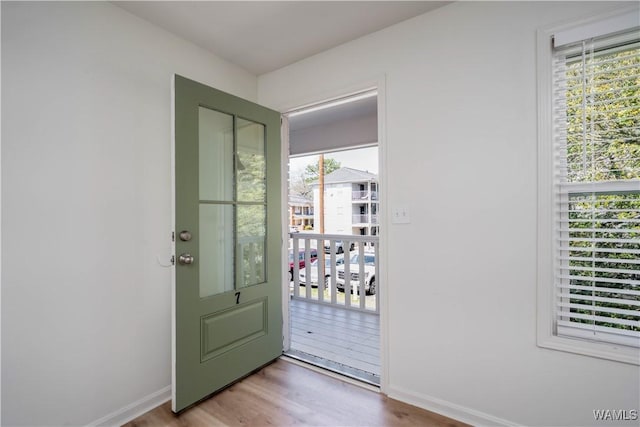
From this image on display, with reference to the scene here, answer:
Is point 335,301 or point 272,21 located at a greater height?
point 272,21

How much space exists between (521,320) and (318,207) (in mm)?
3775

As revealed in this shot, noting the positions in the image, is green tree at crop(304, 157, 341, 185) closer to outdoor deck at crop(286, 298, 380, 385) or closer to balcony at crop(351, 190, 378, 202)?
balcony at crop(351, 190, 378, 202)

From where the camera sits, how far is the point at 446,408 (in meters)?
1.84

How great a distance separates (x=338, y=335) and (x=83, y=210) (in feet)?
7.84

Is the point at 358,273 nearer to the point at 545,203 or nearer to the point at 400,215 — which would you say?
the point at 400,215

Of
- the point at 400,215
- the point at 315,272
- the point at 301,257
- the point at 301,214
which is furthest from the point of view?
the point at 301,214

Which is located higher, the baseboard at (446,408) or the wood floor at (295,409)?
the baseboard at (446,408)

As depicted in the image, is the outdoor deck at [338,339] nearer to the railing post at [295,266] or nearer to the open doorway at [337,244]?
the open doorway at [337,244]

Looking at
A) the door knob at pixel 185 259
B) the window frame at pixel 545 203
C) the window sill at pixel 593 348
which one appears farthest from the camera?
the door knob at pixel 185 259

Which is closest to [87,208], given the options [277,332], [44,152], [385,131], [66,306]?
[44,152]

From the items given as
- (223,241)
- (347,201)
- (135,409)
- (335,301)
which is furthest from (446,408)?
(347,201)

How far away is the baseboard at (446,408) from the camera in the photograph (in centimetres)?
171

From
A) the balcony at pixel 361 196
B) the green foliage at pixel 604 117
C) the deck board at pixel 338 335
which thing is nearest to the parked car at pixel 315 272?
the deck board at pixel 338 335

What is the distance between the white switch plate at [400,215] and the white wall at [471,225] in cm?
4
